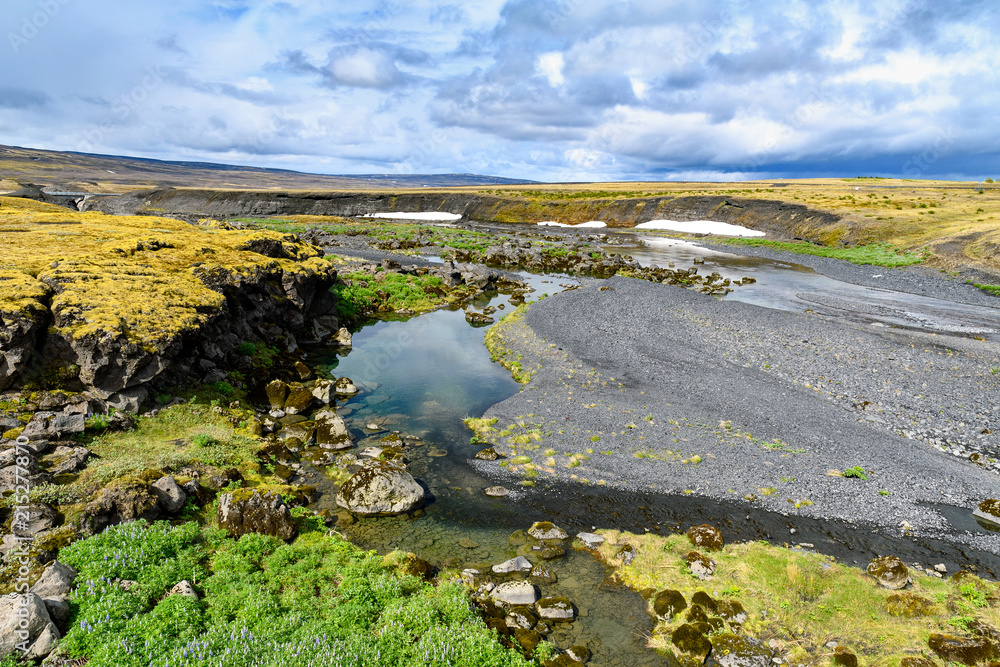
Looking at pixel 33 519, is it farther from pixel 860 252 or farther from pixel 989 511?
pixel 860 252

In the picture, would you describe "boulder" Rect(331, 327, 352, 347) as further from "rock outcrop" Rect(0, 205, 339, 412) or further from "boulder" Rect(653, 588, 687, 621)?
"boulder" Rect(653, 588, 687, 621)

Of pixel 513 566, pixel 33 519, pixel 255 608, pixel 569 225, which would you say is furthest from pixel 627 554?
pixel 569 225

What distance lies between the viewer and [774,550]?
13938 millimetres

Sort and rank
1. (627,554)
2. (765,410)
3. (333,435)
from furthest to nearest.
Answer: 1. (765,410)
2. (333,435)
3. (627,554)

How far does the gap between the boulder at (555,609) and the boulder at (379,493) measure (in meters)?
5.77

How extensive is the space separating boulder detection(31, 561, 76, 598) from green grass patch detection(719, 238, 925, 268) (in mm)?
82108

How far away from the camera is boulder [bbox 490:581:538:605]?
12.0 meters

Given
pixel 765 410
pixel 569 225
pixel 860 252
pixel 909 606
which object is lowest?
pixel 909 606

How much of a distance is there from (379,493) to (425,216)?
13729 centimetres

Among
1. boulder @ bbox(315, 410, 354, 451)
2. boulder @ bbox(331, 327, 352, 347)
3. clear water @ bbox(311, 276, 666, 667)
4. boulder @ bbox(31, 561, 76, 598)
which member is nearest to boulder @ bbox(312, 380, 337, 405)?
clear water @ bbox(311, 276, 666, 667)

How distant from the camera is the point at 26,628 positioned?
324 inches

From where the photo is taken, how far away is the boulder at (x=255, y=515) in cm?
1330

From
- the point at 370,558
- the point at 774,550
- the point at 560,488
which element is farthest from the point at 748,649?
the point at 370,558

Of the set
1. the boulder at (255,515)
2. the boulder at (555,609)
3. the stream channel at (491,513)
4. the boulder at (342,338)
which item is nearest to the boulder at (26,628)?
the boulder at (255,515)
